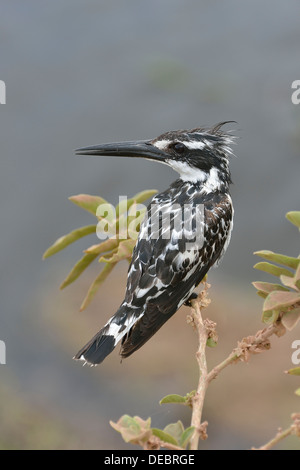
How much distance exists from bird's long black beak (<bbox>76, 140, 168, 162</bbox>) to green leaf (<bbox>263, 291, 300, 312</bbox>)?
1.02m

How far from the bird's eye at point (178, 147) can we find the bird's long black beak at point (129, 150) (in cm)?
4

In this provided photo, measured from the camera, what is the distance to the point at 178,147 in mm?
2010

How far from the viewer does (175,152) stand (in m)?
2.02

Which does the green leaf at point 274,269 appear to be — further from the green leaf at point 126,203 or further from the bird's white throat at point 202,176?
the bird's white throat at point 202,176

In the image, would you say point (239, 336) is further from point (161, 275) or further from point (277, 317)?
point (277, 317)

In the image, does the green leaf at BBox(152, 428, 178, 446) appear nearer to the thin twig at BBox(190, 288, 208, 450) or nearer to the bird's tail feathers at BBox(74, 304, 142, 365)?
the thin twig at BBox(190, 288, 208, 450)

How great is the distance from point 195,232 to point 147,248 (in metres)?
0.18

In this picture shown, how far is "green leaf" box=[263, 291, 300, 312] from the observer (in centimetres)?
98

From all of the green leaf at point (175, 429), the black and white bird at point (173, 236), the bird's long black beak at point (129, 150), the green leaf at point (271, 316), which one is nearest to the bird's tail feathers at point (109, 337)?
A: the black and white bird at point (173, 236)

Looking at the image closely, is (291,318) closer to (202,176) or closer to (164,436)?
(164,436)

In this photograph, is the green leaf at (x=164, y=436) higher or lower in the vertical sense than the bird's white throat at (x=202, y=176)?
lower

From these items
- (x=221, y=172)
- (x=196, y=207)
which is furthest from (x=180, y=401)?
(x=221, y=172)

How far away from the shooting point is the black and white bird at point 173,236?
5.78 ft

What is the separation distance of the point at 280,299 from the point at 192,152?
1.12m
